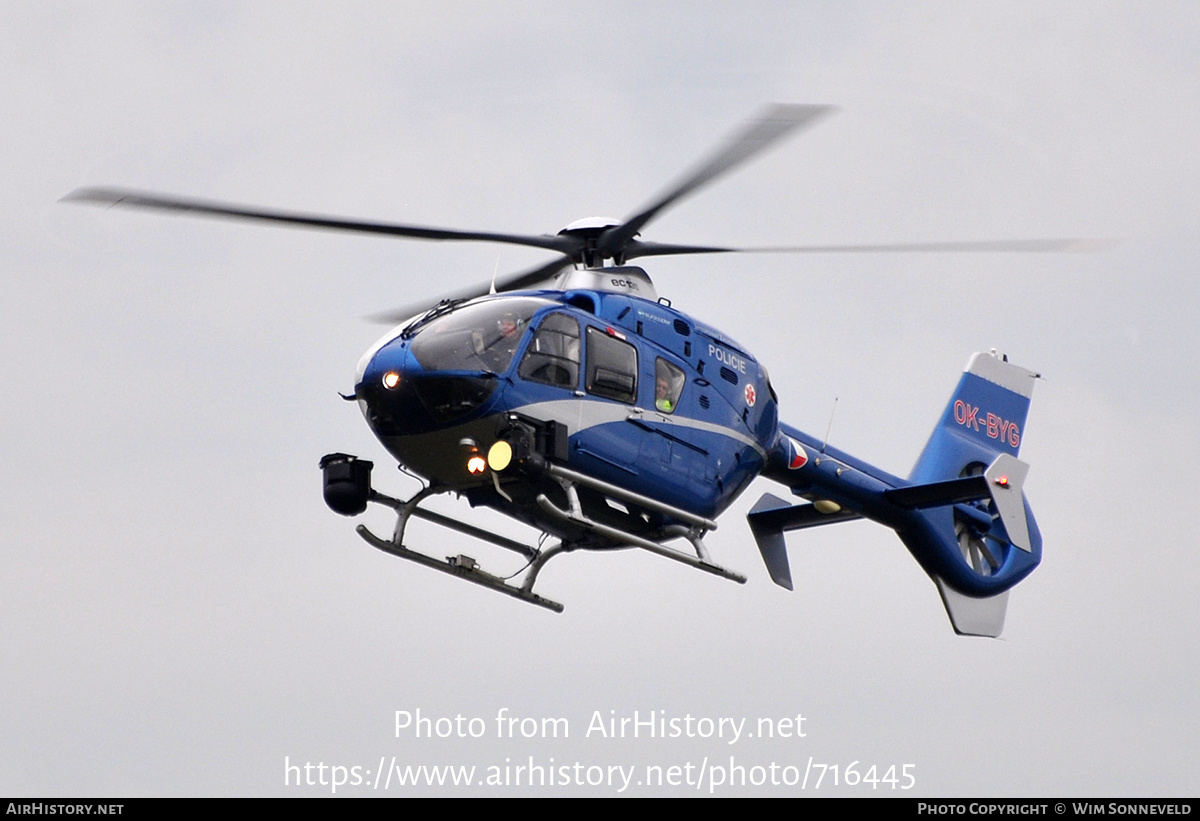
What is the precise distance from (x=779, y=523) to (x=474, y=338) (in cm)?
662

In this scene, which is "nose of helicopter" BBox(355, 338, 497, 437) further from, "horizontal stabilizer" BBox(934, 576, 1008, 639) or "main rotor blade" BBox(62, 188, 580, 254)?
"horizontal stabilizer" BBox(934, 576, 1008, 639)

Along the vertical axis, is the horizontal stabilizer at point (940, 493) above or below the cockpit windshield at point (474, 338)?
above

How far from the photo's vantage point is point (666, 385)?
61.0 feet

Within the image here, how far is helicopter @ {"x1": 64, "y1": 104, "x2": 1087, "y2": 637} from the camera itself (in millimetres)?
17078

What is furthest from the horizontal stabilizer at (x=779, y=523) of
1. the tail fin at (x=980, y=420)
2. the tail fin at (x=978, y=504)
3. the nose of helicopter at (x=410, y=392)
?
the nose of helicopter at (x=410, y=392)

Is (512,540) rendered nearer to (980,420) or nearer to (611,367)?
(611,367)

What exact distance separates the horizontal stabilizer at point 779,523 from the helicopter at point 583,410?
1.68 ft

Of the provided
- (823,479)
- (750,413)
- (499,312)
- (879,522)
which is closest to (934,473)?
(879,522)

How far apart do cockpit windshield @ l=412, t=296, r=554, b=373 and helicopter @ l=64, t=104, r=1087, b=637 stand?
1 cm

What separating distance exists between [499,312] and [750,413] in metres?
3.82

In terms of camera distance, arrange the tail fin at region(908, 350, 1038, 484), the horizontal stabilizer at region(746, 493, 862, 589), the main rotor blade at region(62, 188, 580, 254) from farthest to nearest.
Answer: the tail fin at region(908, 350, 1038, 484), the horizontal stabilizer at region(746, 493, 862, 589), the main rotor blade at region(62, 188, 580, 254)

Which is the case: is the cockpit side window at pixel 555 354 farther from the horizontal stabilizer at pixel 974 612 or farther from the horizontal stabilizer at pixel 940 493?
the horizontal stabilizer at pixel 974 612

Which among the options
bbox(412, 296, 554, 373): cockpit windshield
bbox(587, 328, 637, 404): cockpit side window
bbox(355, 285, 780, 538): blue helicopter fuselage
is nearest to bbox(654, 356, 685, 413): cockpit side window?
bbox(355, 285, 780, 538): blue helicopter fuselage

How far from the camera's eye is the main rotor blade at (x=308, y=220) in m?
16.1
